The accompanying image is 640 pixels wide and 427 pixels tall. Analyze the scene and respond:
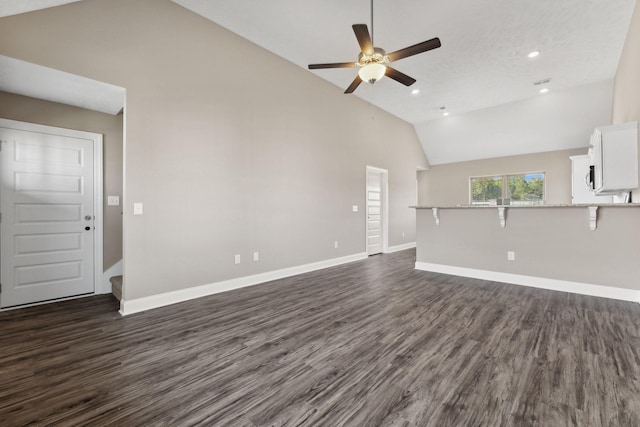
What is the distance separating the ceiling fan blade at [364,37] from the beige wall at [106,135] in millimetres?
3514

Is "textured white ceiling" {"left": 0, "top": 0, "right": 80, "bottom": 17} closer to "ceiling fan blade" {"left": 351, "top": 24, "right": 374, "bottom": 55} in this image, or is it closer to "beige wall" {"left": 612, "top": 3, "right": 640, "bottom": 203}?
"ceiling fan blade" {"left": 351, "top": 24, "right": 374, "bottom": 55}

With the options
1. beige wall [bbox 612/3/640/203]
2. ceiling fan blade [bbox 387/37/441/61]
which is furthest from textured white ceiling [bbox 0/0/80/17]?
beige wall [bbox 612/3/640/203]

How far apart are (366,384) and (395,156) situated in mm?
6486

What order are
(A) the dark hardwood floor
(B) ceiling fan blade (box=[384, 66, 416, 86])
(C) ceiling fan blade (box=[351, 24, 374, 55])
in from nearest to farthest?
(A) the dark hardwood floor
(C) ceiling fan blade (box=[351, 24, 374, 55])
(B) ceiling fan blade (box=[384, 66, 416, 86])

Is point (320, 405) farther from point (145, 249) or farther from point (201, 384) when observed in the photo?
point (145, 249)

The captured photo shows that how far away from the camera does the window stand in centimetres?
777

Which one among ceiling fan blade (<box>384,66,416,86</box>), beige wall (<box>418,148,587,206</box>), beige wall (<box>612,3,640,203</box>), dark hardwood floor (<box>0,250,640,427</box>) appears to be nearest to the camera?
dark hardwood floor (<box>0,250,640,427</box>)

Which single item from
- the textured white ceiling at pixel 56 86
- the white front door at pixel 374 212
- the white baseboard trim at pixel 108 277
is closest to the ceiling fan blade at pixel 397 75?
the textured white ceiling at pixel 56 86

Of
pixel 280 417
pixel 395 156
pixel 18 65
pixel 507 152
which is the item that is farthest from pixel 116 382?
pixel 507 152

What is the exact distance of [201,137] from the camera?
3.58 metres

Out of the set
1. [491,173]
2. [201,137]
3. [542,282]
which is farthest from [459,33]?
[491,173]

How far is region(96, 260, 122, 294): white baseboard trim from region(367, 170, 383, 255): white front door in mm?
4835

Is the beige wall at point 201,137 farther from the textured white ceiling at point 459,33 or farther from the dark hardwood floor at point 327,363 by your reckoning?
the dark hardwood floor at point 327,363

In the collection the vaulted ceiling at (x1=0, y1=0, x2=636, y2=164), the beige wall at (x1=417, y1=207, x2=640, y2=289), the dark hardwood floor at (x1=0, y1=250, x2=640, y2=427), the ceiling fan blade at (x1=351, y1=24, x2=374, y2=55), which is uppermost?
the vaulted ceiling at (x1=0, y1=0, x2=636, y2=164)
